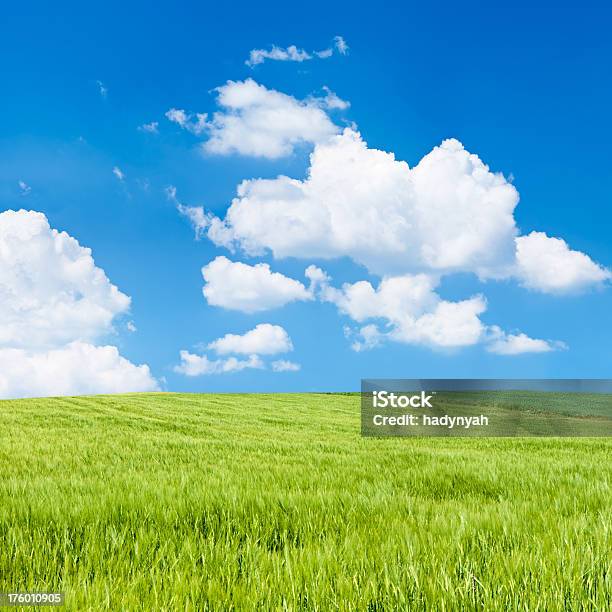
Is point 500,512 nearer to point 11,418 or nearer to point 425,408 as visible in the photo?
point 11,418

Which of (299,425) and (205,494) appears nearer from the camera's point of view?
(205,494)

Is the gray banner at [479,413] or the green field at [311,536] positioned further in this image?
the gray banner at [479,413]

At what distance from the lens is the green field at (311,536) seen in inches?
115

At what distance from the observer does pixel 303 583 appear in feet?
10.4

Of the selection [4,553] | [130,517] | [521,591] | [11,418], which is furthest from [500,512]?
[11,418]

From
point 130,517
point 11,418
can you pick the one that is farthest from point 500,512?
point 11,418

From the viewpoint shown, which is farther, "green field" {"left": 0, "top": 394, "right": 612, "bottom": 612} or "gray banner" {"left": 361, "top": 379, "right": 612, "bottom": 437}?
"gray banner" {"left": 361, "top": 379, "right": 612, "bottom": 437}

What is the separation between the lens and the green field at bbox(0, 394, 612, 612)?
293 cm

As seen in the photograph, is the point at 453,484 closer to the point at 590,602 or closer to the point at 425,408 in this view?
the point at 590,602

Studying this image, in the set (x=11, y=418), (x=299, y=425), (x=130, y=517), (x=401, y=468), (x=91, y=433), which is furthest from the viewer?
(x=299, y=425)

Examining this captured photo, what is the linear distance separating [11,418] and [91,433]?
591cm

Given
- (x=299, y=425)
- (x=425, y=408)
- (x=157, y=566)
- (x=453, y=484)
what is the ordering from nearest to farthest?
(x=157, y=566) < (x=453, y=484) < (x=299, y=425) < (x=425, y=408)

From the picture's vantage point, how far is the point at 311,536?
4234mm

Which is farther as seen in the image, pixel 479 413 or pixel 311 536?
pixel 479 413
